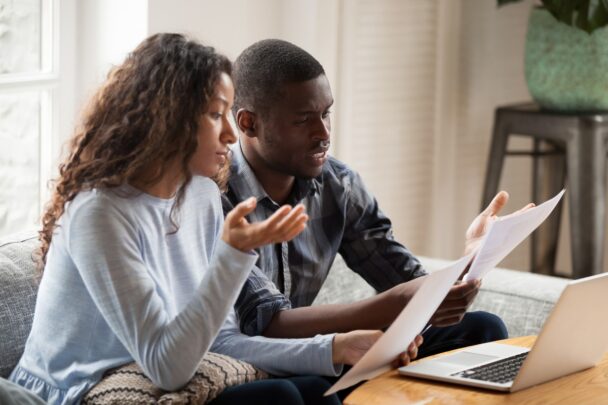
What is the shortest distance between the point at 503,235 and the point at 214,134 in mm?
462

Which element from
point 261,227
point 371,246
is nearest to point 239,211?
point 261,227

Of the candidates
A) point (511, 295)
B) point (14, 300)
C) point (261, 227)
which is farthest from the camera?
point (511, 295)

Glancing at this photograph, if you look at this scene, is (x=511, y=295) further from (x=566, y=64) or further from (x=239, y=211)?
(x=566, y=64)

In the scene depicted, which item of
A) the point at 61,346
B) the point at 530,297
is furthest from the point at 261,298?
the point at 530,297

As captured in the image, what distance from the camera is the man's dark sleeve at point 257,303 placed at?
1.96 m

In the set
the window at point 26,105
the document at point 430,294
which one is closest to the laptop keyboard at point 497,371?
the document at point 430,294

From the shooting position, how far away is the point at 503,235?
1.75 m

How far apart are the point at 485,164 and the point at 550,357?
6.94 feet

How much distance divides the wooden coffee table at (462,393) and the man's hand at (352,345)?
54 millimetres

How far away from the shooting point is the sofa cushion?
1.89 m

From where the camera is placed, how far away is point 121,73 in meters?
1.82

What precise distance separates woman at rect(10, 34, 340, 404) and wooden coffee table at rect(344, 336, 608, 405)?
0.12 meters

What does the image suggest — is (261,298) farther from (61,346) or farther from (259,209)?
(61,346)

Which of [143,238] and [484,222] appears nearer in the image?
[143,238]
